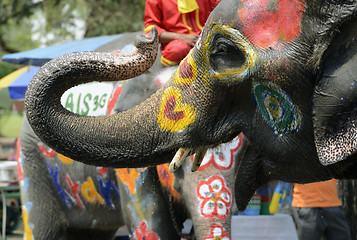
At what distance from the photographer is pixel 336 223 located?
4.62 m

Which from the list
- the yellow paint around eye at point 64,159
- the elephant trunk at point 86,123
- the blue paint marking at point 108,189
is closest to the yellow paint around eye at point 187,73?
the elephant trunk at point 86,123

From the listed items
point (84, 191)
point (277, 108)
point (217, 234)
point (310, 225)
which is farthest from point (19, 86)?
point (277, 108)

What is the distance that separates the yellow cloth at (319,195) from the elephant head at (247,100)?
2.52m

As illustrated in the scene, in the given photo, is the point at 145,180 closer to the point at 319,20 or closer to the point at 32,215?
the point at 32,215

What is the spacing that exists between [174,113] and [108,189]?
180 centimetres

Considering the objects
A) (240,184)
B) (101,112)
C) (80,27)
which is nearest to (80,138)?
(240,184)

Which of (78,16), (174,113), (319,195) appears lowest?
(78,16)

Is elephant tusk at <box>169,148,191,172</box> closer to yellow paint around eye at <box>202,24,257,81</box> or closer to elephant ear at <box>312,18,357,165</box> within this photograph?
yellow paint around eye at <box>202,24,257,81</box>

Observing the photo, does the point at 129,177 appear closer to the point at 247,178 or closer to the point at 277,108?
the point at 247,178

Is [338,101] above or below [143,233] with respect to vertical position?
above

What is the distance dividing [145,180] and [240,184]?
125cm

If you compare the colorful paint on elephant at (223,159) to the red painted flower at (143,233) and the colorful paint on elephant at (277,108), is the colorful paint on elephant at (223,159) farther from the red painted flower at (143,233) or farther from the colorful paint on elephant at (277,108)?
the colorful paint on elephant at (277,108)

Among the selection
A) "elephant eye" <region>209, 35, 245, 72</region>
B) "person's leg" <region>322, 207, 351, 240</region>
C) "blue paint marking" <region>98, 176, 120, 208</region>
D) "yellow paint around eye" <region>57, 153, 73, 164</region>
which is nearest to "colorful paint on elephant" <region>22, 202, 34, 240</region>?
Result: "yellow paint around eye" <region>57, 153, 73, 164</region>

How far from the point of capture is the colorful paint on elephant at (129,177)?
334 cm
